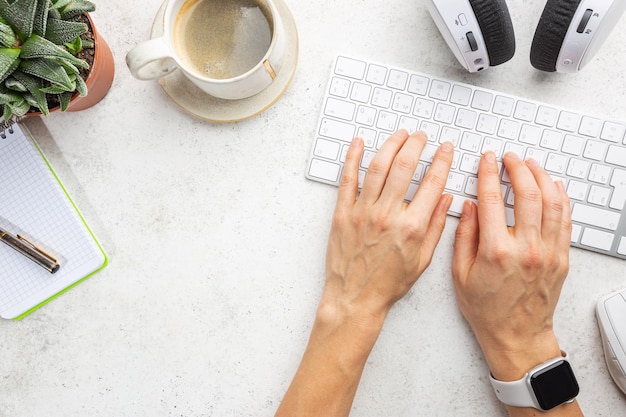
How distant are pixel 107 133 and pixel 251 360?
1.37 feet

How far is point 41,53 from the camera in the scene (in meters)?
0.58

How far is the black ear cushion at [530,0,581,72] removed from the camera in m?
0.64

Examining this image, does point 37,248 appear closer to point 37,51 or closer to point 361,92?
point 37,51

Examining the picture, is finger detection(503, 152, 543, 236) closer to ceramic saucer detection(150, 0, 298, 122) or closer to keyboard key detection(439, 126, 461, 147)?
keyboard key detection(439, 126, 461, 147)

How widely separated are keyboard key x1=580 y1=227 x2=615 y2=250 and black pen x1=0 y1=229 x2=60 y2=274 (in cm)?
79

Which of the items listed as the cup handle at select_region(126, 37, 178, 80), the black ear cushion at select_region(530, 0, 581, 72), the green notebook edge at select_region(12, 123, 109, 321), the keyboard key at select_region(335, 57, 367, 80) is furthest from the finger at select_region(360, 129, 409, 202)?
the green notebook edge at select_region(12, 123, 109, 321)

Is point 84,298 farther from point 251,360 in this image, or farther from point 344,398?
point 344,398

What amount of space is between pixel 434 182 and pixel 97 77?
498 mm

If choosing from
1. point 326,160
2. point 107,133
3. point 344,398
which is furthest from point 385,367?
point 107,133

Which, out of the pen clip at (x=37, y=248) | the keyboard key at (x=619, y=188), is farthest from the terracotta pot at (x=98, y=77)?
the keyboard key at (x=619, y=188)

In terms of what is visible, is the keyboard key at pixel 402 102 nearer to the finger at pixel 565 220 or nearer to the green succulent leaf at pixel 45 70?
the finger at pixel 565 220

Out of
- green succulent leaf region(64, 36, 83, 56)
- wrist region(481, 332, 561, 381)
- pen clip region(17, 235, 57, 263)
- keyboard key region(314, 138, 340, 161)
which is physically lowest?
wrist region(481, 332, 561, 381)

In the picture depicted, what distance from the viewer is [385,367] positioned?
77 centimetres

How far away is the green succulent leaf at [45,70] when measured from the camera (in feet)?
1.96
